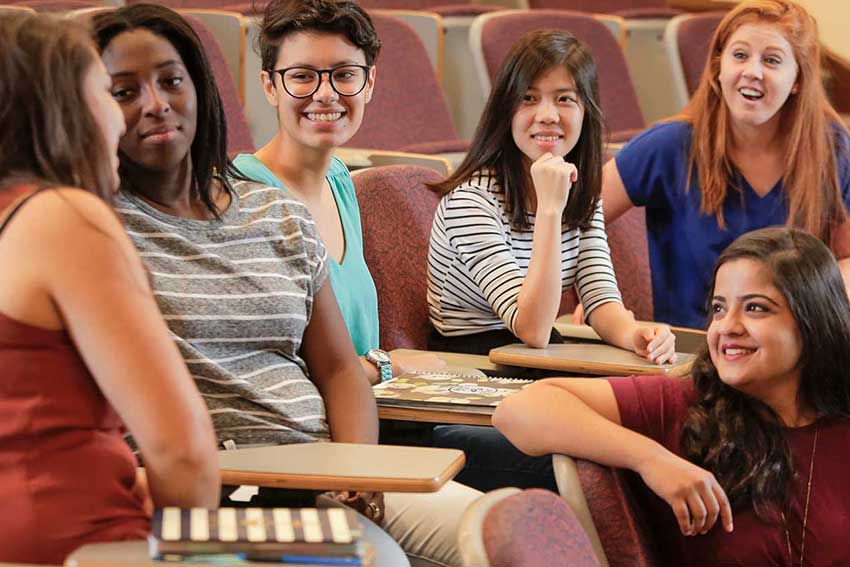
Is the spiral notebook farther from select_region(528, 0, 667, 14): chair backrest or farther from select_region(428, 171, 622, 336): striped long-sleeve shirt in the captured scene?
select_region(528, 0, 667, 14): chair backrest

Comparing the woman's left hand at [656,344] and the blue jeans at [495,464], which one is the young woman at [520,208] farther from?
the blue jeans at [495,464]

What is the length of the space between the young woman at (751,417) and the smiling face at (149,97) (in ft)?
1.92

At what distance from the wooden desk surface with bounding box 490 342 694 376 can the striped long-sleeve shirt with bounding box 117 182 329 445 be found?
0.47 meters

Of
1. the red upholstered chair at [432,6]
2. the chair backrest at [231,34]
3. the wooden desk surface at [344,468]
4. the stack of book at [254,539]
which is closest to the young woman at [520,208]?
the wooden desk surface at [344,468]

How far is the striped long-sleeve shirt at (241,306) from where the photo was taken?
1800mm

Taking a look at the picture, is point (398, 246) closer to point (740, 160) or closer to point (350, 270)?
point (350, 270)

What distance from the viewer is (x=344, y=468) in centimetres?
157

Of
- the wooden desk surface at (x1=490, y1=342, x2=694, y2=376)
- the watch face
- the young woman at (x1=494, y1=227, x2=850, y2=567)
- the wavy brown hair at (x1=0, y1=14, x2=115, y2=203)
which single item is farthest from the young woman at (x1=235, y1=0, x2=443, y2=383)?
the wavy brown hair at (x1=0, y1=14, x2=115, y2=203)

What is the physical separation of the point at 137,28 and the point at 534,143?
902 millimetres

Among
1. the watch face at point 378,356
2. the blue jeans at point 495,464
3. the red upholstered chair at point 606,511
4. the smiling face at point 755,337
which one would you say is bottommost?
the blue jeans at point 495,464

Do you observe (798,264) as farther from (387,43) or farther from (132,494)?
(387,43)

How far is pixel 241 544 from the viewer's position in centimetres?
115

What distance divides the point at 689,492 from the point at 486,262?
0.91 metres

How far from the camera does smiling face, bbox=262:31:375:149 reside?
226cm
